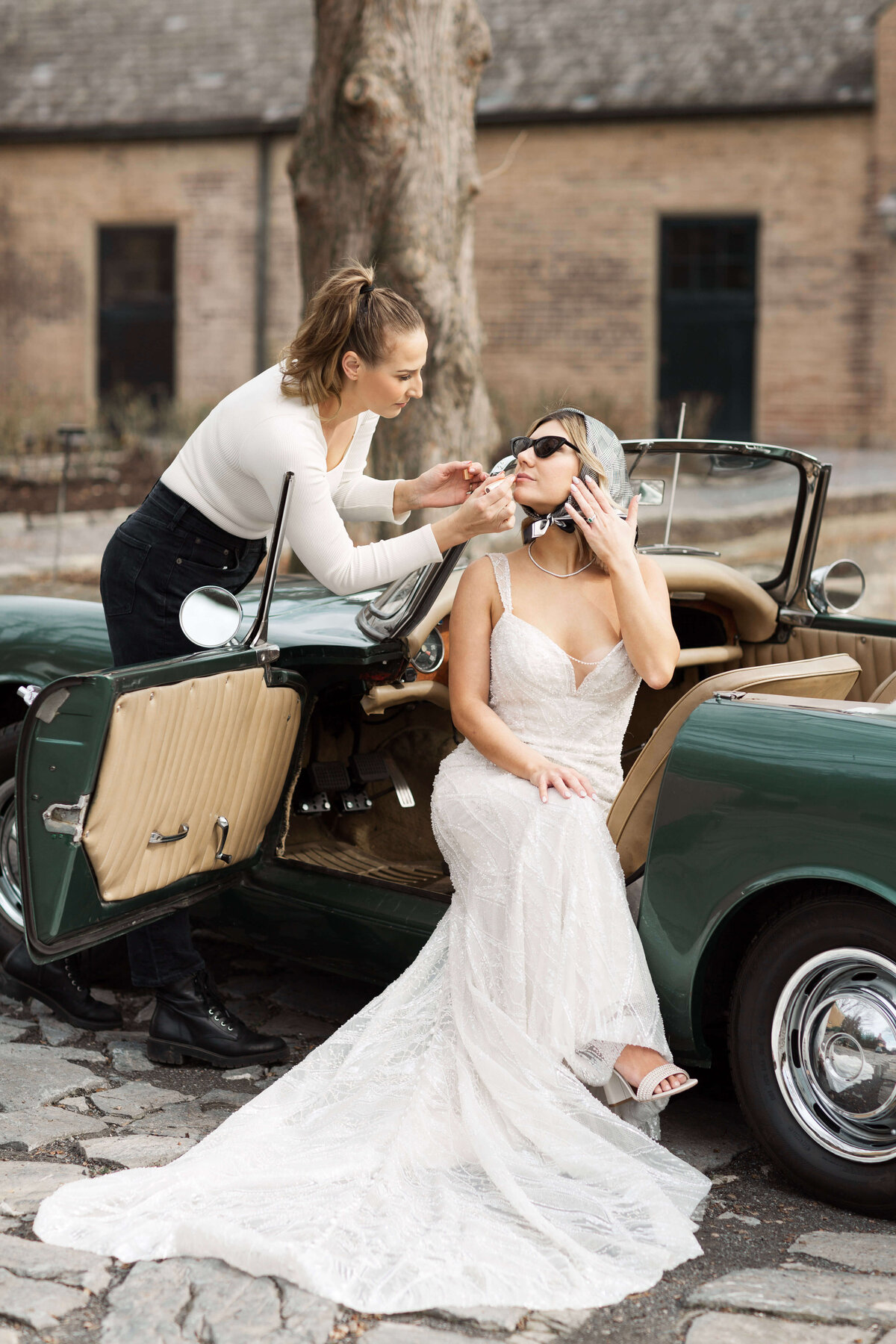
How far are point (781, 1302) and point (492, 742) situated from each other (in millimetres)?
1398

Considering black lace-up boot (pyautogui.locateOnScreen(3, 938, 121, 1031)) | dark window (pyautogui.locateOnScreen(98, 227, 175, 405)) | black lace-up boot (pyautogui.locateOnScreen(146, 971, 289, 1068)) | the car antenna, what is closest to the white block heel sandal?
black lace-up boot (pyautogui.locateOnScreen(146, 971, 289, 1068))

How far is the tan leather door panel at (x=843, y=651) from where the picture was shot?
4.29 metres

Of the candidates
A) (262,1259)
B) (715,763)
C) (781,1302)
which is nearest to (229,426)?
(715,763)

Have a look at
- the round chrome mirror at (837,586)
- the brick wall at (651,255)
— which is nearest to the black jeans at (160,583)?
the round chrome mirror at (837,586)

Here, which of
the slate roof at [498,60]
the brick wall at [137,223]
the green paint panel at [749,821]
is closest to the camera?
the green paint panel at [749,821]

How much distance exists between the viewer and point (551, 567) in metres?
3.67

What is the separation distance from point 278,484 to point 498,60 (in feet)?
57.1

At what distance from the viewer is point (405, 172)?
26.1 ft

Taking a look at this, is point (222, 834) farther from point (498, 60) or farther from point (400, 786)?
point (498, 60)

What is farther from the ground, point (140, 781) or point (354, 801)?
point (140, 781)

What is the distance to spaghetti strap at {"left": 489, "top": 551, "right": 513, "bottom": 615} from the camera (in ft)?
11.9

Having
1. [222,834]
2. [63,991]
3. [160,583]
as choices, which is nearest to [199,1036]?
[63,991]

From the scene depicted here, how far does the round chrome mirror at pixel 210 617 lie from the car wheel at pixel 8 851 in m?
1.25

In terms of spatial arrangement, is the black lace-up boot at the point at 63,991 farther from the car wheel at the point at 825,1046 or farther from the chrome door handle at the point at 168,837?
the car wheel at the point at 825,1046
